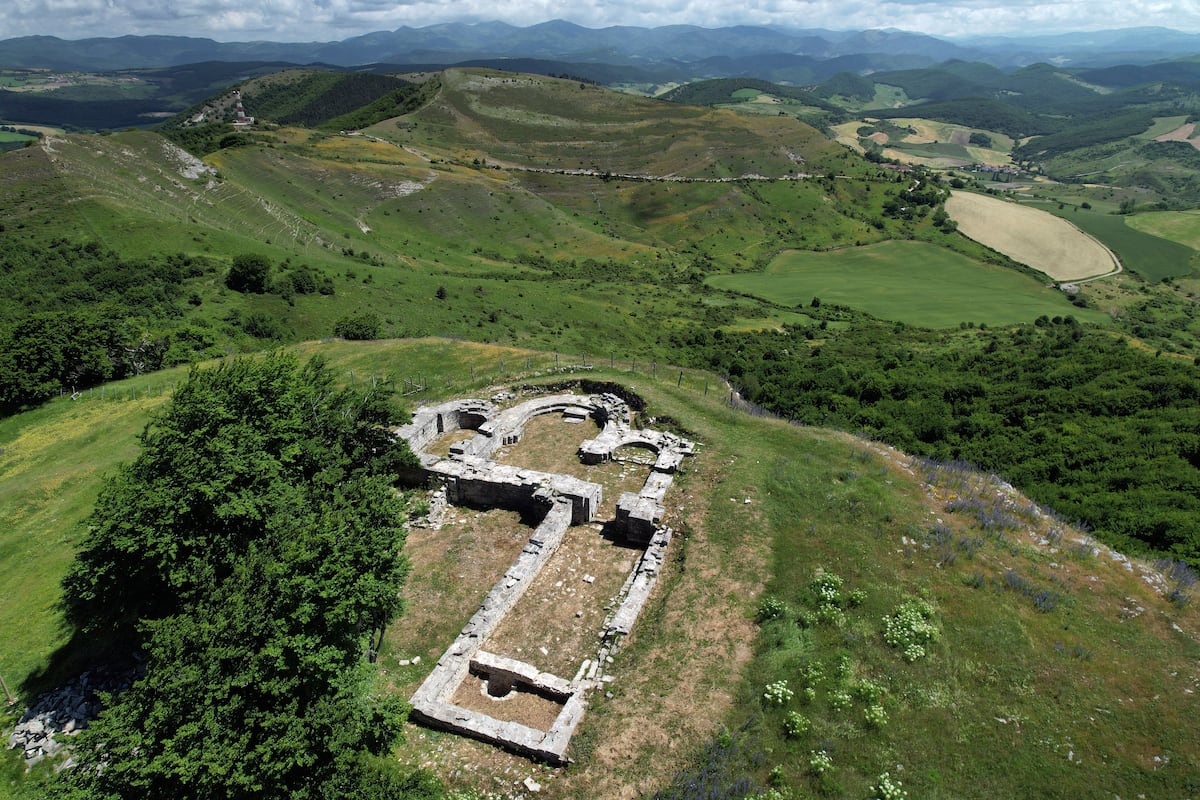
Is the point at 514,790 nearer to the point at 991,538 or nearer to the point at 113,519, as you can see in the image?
the point at 113,519

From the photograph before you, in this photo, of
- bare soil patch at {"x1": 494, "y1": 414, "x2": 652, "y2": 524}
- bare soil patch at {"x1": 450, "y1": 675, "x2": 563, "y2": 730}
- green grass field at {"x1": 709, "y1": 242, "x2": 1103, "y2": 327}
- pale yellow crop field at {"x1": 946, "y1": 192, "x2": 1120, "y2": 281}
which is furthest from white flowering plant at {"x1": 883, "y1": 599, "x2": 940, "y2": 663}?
pale yellow crop field at {"x1": 946, "y1": 192, "x2": 1120, "y2": 281}

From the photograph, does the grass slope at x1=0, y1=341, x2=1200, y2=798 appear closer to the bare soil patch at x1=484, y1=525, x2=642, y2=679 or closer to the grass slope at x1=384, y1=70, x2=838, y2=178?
the bare soil patch at x1=484, y1=525, x2=642, y2=679

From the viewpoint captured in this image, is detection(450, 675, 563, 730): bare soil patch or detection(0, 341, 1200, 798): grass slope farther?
detection(450, 675, 563, 730): bare soil patch

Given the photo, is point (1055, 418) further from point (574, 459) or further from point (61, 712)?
point (61, 712)

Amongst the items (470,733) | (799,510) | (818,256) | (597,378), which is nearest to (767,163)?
(818,256)

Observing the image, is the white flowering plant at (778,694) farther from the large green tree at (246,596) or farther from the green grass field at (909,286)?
the green grass field at (909,286)
